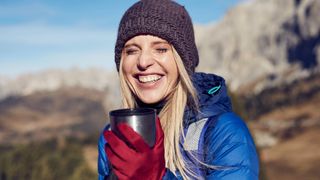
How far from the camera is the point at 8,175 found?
105250 millimetres

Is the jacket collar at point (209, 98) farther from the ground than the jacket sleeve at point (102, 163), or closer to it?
farther from the ground

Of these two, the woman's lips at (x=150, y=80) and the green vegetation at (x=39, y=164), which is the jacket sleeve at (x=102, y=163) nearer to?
the woman's lips at (x=150, y=80)

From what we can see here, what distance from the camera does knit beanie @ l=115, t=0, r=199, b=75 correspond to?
5.00 meters

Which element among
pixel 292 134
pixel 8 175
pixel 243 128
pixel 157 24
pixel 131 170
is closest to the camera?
pixel 131 170

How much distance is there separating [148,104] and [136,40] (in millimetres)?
786

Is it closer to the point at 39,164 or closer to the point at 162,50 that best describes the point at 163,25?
the point at 162,50

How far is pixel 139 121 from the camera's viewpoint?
4.02 metres

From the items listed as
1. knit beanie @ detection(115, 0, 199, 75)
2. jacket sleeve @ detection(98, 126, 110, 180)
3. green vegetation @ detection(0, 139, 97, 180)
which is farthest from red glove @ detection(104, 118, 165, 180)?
green vegetation @ detection(0, 139, 97, 180)

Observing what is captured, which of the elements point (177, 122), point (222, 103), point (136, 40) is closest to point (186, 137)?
point (177, 122)

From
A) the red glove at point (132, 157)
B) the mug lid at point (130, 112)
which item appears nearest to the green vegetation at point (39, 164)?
the mug lid at point (130, 112)

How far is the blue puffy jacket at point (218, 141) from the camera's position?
4109mm

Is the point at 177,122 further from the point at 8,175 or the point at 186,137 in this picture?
the point at 8,175

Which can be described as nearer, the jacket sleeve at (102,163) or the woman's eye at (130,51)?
the woman's eye at (130,51)

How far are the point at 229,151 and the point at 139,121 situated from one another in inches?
35.4
